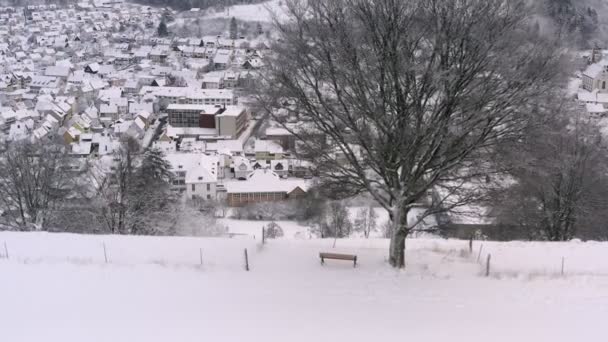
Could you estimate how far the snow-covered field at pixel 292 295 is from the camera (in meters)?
4.94

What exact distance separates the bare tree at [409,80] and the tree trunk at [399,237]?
3 cm

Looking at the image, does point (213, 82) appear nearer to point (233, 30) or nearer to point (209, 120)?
point (209, 120)

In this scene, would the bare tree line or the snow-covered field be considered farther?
the bare tree line

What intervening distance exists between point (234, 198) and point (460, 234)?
1293cm

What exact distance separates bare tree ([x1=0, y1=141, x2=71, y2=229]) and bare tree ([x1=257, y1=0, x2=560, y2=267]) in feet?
32.0

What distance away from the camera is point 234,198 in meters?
26.2

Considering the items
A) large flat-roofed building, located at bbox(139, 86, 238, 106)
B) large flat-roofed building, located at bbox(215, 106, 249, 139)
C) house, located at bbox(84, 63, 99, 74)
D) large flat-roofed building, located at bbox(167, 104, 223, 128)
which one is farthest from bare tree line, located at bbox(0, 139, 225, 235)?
house, located at bbox(84, 63, 99, 74)

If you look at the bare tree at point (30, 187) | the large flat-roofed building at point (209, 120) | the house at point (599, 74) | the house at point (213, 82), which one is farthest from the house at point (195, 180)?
the house at point (213, 82)

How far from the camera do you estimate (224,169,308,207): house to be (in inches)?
1011

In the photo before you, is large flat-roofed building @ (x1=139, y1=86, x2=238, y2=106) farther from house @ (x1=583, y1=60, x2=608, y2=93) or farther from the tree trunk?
the tree trunk

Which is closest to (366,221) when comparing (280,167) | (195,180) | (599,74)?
(599,74)

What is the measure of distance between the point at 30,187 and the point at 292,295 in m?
10.5

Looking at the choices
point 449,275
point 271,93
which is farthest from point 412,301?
point 271,93

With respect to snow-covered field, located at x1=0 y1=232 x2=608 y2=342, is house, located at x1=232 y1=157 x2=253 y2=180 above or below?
above
